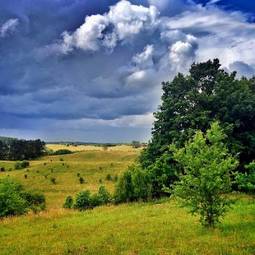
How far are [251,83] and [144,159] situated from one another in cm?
1677

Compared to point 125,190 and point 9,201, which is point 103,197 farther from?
Answer: point 9,201

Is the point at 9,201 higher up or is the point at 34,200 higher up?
the point at 9,201

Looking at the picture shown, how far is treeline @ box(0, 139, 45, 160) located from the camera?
132750 mm

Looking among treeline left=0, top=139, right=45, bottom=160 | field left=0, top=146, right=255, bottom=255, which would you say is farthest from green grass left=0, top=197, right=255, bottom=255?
treeline left=0, top=139, right=45, bottom=160

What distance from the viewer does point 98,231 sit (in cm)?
3073

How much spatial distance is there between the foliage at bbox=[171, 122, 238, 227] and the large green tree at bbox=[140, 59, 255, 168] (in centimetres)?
2324

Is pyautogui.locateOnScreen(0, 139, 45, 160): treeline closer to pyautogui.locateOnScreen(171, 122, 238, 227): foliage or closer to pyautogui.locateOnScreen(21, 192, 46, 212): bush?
pyautogui.locateOnScreen(21, 192, 46, 212): bush

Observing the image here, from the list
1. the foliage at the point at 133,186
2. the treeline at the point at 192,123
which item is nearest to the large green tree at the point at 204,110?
Answer: the treeline at the point at 192,123

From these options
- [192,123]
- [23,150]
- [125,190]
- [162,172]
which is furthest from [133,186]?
[23,150]

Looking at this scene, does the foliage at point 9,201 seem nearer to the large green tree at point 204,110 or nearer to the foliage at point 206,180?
the large green tree at point 204,110

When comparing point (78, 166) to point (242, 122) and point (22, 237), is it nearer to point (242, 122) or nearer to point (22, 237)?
point (242, 122)

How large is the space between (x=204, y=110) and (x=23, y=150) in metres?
87.5

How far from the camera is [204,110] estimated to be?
5612cm

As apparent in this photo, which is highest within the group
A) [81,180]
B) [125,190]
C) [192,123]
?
[192,123]
